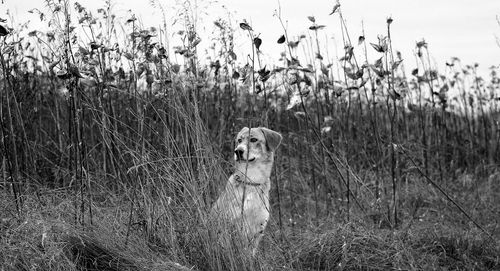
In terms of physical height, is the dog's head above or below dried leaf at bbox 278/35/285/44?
below

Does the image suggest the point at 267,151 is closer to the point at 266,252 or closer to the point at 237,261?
the point at 266,252

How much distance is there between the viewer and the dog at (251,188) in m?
3.10

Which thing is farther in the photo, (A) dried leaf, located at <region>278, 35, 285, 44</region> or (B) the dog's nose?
(B) the dog's nose

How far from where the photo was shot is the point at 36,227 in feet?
9.87

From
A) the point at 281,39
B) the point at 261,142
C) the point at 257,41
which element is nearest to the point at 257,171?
the point at 261,142

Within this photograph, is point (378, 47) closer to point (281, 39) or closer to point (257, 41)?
point (281, 39)

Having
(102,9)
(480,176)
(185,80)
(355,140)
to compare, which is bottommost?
(480,176)

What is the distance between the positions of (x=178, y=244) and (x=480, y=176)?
4.48m

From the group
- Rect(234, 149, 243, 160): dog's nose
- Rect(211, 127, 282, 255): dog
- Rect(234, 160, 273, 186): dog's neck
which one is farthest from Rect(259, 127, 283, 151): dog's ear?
Rect(234, 149, 243, 160): dog's nose

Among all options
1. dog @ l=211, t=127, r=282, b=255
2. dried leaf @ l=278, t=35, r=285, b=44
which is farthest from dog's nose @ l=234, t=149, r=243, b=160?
dried leaf @ l=278, t=35, r=285, b=44

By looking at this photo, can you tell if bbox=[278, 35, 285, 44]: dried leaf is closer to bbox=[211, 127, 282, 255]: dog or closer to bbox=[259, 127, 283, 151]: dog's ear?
bbox=[211, 127, 282, 255]: dog

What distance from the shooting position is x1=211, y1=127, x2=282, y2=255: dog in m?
3.10

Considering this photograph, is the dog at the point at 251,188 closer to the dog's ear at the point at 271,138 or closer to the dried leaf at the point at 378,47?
the dog's ear at the point at 271,138

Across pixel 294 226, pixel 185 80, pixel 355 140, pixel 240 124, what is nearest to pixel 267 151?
pixel 294 226
